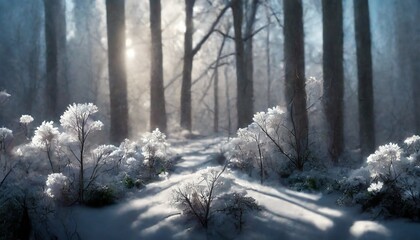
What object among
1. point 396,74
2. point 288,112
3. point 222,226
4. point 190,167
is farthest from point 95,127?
point 396,74

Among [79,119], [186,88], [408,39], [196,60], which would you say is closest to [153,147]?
[79,119]

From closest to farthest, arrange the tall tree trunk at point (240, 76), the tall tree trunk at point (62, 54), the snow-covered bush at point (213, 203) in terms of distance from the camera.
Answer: the snow-covered bush at point (213, 203)
the tall tree trunk at point (240, 76)
the tall tree trunk at point (62, 54)

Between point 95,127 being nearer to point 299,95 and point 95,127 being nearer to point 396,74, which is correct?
point 299,95

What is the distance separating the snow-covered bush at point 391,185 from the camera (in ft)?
16.4

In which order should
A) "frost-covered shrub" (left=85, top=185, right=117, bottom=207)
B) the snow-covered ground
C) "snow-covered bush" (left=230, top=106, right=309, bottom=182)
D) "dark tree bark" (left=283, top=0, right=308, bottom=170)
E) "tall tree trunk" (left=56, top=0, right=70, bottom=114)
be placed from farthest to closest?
"tall tree trunk" (left=56, top=0, right=70, bottom=114), "dark tree bark" (left=283, top=0, right=308, bottom=170), "snow-covered bush" (left=230, top=106, right=309, bottom=182), "frost-covered shrub" (left=85, top=185, right=117, bottom=207), the snow-covered ground

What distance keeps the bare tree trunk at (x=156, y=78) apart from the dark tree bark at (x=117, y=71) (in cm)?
219

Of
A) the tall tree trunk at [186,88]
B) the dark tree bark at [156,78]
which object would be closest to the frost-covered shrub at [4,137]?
the dark tree bark at [156,78]

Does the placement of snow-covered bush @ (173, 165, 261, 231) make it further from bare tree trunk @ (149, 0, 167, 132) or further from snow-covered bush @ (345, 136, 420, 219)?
bare tree trunk @ (149, 0, 167, 132)

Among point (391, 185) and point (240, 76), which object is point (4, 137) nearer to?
point (391, 185)

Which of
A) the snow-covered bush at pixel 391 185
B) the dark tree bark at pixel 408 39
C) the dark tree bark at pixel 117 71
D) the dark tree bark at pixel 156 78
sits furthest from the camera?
the dark tree bark at pixel 408 39

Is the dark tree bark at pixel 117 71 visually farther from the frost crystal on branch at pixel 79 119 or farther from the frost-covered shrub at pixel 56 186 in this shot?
the frost-covered shrub at pixel 56 186

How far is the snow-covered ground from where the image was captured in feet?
16.0

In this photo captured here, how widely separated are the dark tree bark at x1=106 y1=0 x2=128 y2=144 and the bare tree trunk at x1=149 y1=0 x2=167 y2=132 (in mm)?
2190

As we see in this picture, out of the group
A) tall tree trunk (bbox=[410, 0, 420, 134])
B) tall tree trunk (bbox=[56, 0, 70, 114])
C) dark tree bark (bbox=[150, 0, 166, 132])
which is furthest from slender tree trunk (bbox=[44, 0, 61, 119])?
tall tree trunk (bbox=[410, 0, 420, 134])
